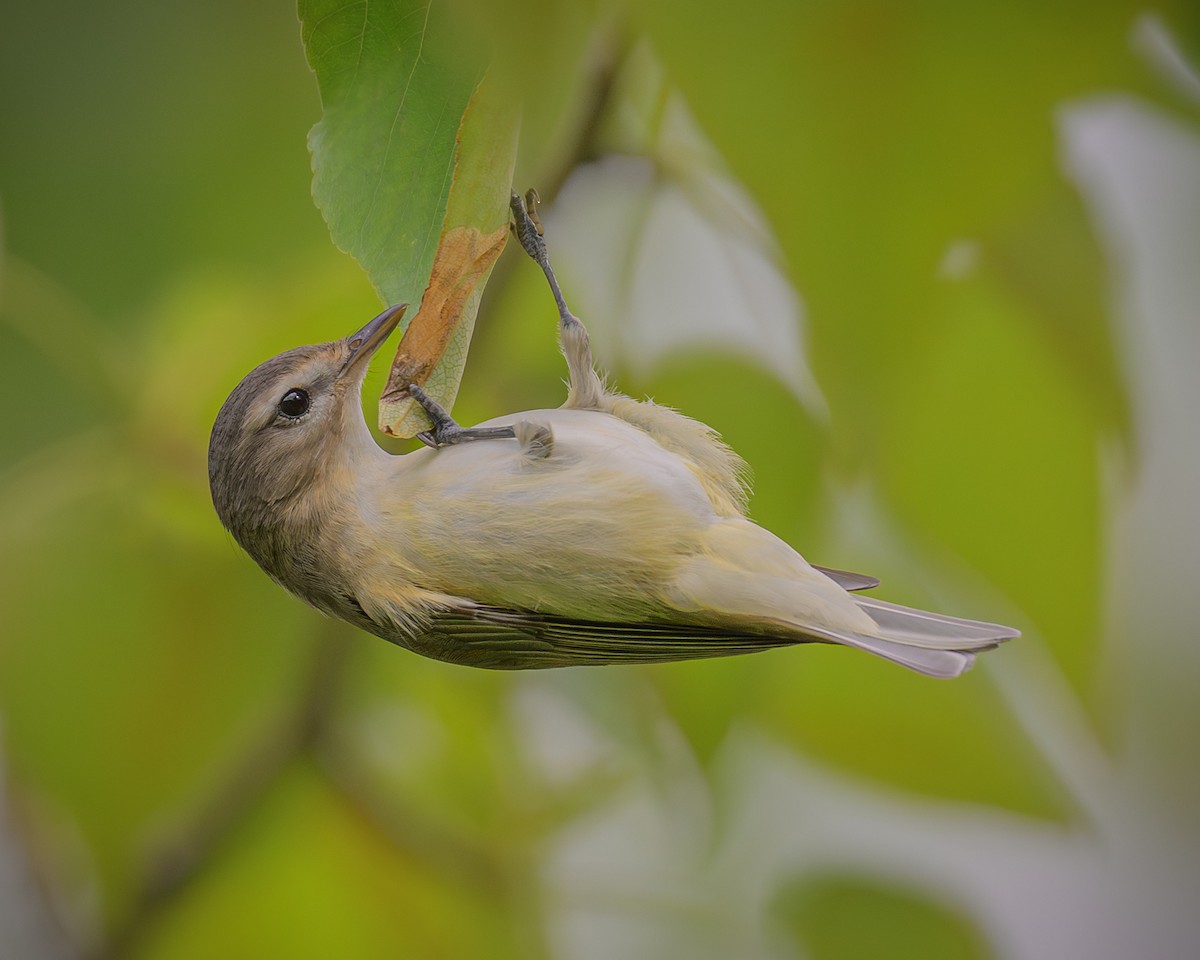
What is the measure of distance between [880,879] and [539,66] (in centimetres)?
121

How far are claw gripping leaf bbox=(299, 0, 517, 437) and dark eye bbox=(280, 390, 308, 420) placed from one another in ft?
0.44

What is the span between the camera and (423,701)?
1.47 meters

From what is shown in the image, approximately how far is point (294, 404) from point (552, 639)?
0.88 ft

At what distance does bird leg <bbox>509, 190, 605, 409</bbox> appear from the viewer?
83 cm

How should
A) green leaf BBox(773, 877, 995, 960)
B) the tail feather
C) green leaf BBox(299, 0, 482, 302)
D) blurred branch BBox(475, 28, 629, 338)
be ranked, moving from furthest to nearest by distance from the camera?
green leaf BBox(773, 877, 995, 960) < blurred branch BBox(475, 28, 629, 338) < the tail feather < green leaf BBox(299, 0, 482, 302)

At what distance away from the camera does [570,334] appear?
828 millimetres

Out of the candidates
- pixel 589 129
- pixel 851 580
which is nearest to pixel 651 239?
pixel 589 129

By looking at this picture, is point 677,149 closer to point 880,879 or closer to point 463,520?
point 463,520

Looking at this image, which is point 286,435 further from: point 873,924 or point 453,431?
point 873,924

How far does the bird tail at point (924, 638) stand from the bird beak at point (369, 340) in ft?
1.27

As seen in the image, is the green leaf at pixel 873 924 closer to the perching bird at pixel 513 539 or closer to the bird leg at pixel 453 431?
the perching bird at pixel 513 539

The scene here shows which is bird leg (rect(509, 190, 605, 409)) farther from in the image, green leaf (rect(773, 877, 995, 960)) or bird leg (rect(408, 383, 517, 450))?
green leaf (rect(773, 877, 995, 960))

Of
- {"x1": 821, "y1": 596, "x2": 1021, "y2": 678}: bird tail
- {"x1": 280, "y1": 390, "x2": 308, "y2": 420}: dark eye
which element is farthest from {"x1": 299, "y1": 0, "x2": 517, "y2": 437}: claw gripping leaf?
{"x1": 821, "y1": 596, "x2": 1021, "y2": 678}: bird tail

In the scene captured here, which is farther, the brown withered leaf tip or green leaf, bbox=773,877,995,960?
green leaf, bbox=773,877,995,960
